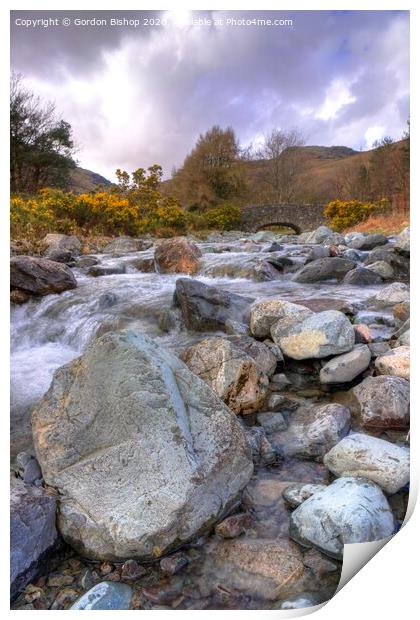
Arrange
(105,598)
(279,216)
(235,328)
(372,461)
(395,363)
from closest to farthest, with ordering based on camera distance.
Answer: (105,598) < (372,461) < (395,363) < (279,216) < (235,328)

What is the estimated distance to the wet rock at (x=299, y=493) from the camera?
5.06 ft

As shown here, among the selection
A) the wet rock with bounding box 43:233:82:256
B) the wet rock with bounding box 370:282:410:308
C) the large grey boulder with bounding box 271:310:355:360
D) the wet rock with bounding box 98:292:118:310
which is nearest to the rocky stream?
the large grey boulder with bounding box 271:310:355:360

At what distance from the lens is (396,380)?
2.10m

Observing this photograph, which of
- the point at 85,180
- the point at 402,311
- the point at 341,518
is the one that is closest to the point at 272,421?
the point at 341,518

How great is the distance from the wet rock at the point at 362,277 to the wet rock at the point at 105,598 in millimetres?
3901

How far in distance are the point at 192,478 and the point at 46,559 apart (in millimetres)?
504

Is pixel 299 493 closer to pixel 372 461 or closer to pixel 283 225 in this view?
pixel 372 461

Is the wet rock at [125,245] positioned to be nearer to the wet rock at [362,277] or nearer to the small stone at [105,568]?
the small stone at [105,568]

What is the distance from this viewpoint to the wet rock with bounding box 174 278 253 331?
10.6 ft

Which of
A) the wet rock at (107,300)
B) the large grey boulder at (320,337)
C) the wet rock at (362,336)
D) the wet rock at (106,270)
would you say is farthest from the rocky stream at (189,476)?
the wet rock at (106,270)

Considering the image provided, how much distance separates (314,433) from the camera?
2020 mm

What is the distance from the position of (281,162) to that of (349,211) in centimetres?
76
